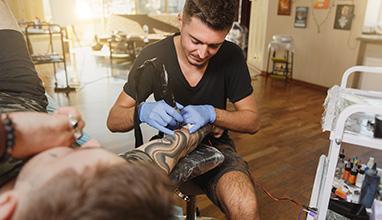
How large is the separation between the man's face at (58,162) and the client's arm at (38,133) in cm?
2

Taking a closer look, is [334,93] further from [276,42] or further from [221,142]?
[276,42]

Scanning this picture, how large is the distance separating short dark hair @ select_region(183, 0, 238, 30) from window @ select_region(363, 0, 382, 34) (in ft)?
10.8

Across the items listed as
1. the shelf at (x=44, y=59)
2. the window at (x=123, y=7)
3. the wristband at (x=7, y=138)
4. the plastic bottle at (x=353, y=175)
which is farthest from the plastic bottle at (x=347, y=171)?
the window at (x=123, y=7)

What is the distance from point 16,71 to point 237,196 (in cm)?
87

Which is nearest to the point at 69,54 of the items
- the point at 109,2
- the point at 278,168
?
the point at 109,2

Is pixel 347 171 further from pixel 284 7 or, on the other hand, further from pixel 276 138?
pixel 284 7

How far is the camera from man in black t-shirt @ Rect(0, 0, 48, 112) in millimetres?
1001

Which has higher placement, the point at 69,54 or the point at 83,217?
the point at 83,217

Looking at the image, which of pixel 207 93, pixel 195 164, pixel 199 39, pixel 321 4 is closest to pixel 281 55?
pixel 321 4

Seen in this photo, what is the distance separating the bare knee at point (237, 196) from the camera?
1.05 m

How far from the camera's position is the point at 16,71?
104 cm

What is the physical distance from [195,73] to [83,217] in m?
1.02

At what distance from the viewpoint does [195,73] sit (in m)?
1.37

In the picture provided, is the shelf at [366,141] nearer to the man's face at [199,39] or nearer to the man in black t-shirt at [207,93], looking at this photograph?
the man in black t-shirt at [207,93]
